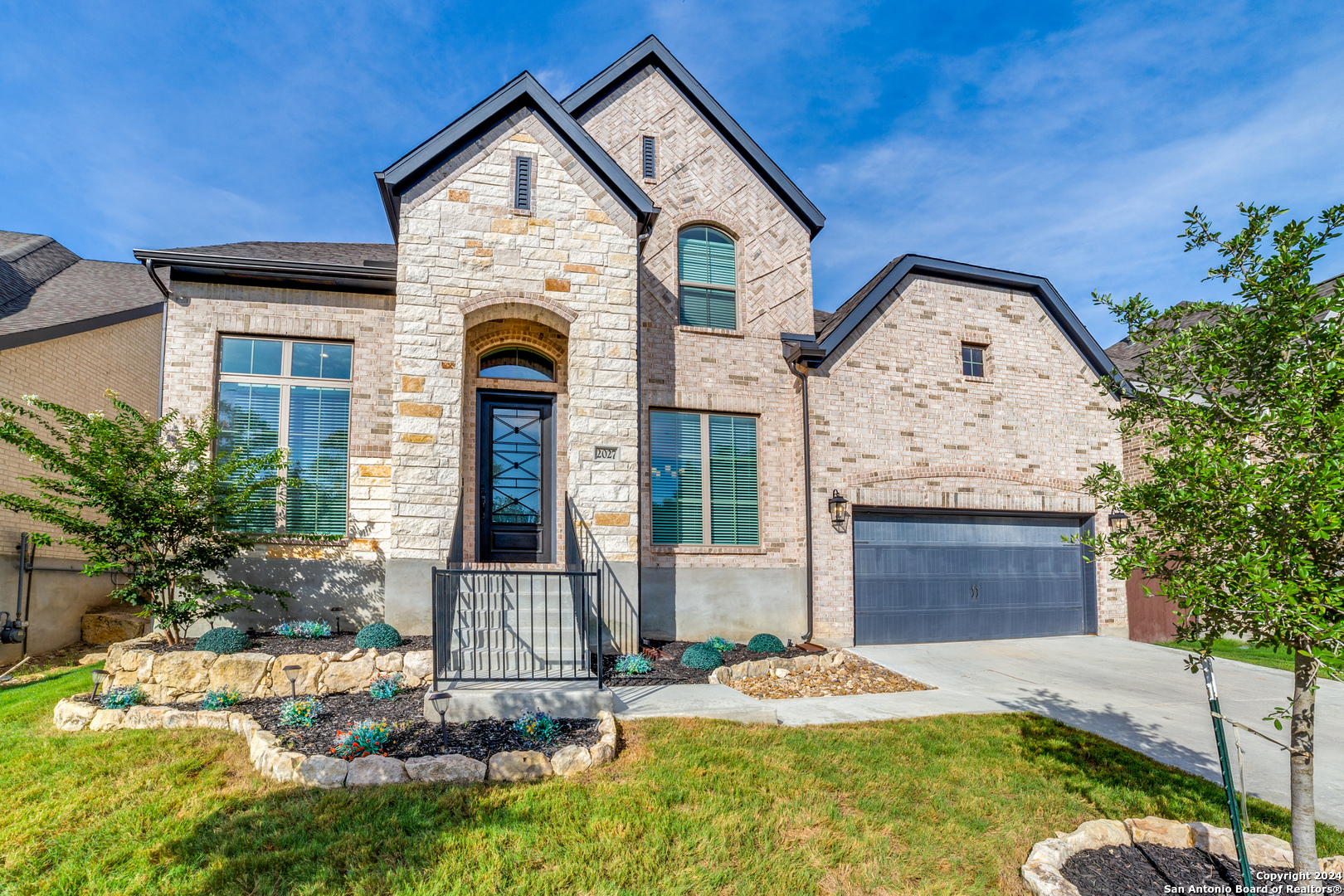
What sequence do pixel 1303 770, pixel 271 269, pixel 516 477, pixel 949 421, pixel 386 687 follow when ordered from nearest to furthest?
pixel 1303 770 → pixel 386 687 → pixel 271 269 → pixel 516 477 → pixel 949 421

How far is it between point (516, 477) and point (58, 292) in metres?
9.88

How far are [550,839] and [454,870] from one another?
0.56 meters

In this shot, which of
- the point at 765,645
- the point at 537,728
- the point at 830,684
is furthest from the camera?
the point at 765,645

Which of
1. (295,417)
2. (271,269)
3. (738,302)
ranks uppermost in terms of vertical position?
(738,302)

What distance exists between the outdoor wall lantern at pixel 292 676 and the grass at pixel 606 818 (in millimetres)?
693

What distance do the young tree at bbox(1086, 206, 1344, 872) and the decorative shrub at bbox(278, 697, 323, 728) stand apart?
5883mm

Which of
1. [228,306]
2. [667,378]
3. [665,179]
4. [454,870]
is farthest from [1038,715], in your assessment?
[228,306]

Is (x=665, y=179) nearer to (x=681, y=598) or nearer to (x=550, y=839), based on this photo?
(x=681, y=598)

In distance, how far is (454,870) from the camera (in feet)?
11.4

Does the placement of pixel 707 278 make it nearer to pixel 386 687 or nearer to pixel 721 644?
pixel 721 644

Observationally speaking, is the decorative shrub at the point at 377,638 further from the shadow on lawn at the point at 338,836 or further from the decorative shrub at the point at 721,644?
the decorative shrub at the point at 721,644

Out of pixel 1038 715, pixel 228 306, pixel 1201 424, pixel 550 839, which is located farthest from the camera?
pixel 228 306

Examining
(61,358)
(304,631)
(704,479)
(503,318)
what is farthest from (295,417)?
(704,479)

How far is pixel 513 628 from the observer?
7.07 meters
